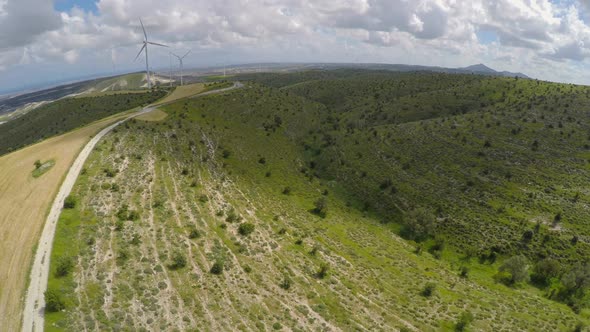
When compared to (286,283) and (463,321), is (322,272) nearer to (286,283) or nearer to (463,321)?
(286,283)

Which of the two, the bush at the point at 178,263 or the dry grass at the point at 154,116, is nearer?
the bush at the point at 178,263

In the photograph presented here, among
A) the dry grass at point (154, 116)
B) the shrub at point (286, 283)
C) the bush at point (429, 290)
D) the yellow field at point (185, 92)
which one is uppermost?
the yellow field at point (185, 92)

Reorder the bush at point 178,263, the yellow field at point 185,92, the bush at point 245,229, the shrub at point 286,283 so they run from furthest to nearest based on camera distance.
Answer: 1. the yellow field at point 185,92
2. the bush at point 245,229
3. the shrub at point 286,283
4. the bush at point 178,263

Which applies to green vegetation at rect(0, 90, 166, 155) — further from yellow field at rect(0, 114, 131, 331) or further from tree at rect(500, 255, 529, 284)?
tree at rect(500, 255, 529, 284)

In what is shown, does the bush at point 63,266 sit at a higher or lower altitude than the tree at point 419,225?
higher

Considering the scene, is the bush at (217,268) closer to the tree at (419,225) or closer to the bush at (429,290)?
the bush at (429,290)

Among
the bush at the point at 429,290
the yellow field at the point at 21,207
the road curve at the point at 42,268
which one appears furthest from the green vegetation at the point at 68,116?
the bush at the point at 429,290

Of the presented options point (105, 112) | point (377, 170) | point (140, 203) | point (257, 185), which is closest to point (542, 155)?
point (377, 170)
